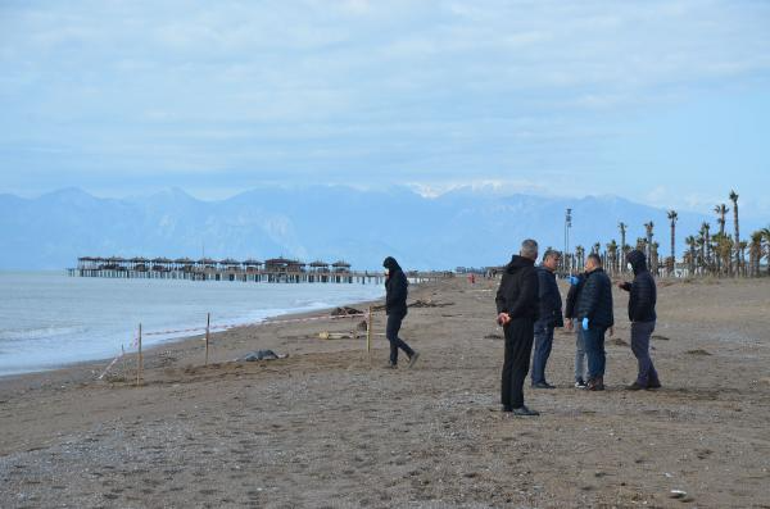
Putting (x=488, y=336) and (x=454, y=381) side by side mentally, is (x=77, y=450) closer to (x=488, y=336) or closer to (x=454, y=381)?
(x=454, y=381)

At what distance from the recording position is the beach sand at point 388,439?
6672 mm

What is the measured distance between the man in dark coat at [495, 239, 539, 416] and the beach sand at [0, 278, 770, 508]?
318 mm

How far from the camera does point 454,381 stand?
12.8 meters

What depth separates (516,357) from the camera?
966 cm

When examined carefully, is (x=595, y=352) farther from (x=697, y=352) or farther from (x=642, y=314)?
(x=697, y=352)

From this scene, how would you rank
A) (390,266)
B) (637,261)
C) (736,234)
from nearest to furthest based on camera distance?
(637,261) → (390,266) → (736,234)

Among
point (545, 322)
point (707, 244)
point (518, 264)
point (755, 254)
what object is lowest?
point (545, 322)

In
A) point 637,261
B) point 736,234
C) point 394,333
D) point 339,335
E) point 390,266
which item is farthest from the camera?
point 736,234

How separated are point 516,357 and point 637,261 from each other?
A: 2.78m

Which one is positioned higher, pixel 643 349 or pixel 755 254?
pixel 755 254

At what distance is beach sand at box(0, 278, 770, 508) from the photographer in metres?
6.67

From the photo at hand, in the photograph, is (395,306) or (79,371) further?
(79,371)

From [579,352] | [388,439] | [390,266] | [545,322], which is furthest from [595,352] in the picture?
[388,439]

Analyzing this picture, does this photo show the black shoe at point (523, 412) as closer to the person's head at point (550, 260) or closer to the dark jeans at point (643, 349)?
the dark jeans at point (643, 349)
